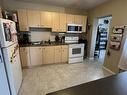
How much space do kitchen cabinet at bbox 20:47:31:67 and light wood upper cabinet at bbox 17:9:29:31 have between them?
77cm

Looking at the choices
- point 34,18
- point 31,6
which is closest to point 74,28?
point 34,18

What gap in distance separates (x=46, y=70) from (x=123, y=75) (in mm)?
2562

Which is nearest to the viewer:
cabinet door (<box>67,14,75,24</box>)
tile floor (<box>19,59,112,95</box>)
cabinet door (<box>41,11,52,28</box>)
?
tile floor (<box>19,59,112,95</box>)

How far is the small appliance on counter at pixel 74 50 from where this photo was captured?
12.3 ft

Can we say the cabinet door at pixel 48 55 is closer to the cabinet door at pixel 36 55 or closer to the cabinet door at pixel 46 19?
the cabinet door at pixel 36 55

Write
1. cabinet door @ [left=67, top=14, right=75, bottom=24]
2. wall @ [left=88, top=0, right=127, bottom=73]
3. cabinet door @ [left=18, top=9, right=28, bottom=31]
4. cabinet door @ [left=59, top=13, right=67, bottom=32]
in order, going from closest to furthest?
1. wall @ [left=88, top=0, right=127, bottom=73]
2. cabinet door @ [left=18, top=9, right=28, bottom=31]
3. cabinet door @ [left=59, top=13, right=67, bottom=32]
4. cabinet door @ [left=67, top=14, right=75, bottom=24]

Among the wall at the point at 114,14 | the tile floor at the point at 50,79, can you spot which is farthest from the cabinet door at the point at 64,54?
the wall at the point at 114,14

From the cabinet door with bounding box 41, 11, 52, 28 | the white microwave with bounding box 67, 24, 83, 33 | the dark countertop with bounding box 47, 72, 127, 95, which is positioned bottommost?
the dark countertop with bounding box 47, 72, 127, 95

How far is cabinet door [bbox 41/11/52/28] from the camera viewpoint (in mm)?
3361

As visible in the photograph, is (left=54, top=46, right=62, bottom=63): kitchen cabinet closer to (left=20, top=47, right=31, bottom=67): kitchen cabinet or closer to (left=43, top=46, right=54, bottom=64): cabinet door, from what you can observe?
(left=43, top=46, right=54, bottom=64): cabinet door

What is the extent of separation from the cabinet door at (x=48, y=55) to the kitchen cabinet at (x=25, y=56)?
613 mm

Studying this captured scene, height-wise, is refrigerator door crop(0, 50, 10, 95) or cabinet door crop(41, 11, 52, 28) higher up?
cabinet door crop(41, 11, 52, 28)

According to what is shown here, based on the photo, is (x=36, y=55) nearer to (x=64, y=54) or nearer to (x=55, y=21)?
(x=64, y=54)

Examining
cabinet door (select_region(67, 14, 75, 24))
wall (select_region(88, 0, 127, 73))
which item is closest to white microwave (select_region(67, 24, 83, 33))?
cabinet door (select_region(67, 14, 75, 24))
